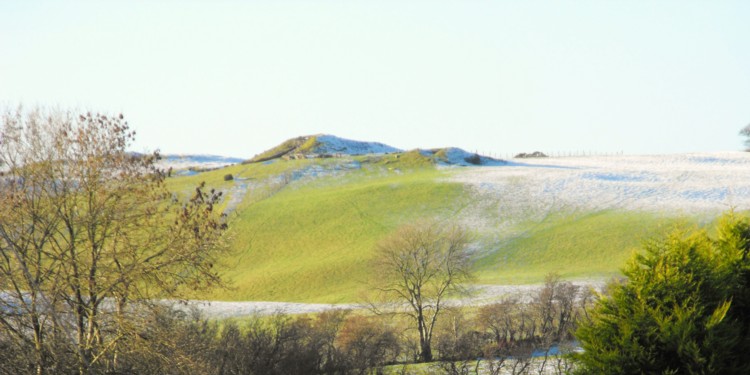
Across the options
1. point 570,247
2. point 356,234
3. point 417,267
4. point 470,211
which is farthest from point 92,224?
point 470,211

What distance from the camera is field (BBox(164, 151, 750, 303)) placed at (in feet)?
196

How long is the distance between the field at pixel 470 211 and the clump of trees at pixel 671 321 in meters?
38.0

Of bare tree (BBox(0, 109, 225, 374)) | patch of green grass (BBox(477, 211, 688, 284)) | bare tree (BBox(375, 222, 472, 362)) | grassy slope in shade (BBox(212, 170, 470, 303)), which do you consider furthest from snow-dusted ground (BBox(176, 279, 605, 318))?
bare tree (BBox(0, 109, 225, 374))

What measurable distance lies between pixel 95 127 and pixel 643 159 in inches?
4030

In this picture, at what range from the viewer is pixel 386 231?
69812mm

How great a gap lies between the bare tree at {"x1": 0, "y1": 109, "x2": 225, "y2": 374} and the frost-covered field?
193ft

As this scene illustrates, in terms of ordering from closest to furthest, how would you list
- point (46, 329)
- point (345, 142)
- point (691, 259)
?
point (691, 259), point (46, 329), point (345, 142)

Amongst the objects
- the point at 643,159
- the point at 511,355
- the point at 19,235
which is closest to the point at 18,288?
the point at 19,235

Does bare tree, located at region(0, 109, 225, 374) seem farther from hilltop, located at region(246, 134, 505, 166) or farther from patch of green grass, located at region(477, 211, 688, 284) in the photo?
hilltop, located at region(246, 134, 505, 166)

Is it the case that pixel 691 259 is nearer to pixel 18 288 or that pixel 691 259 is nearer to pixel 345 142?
pixel 18 288

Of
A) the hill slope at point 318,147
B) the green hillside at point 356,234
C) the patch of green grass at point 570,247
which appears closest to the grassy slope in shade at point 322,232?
the green hillside at point 356,234

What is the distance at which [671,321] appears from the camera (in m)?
10.6

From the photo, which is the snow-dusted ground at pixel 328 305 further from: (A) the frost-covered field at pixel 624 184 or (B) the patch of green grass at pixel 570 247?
(A) the frost-covered field at pixel 624 184

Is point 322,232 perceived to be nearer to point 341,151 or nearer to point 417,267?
point 417,267
